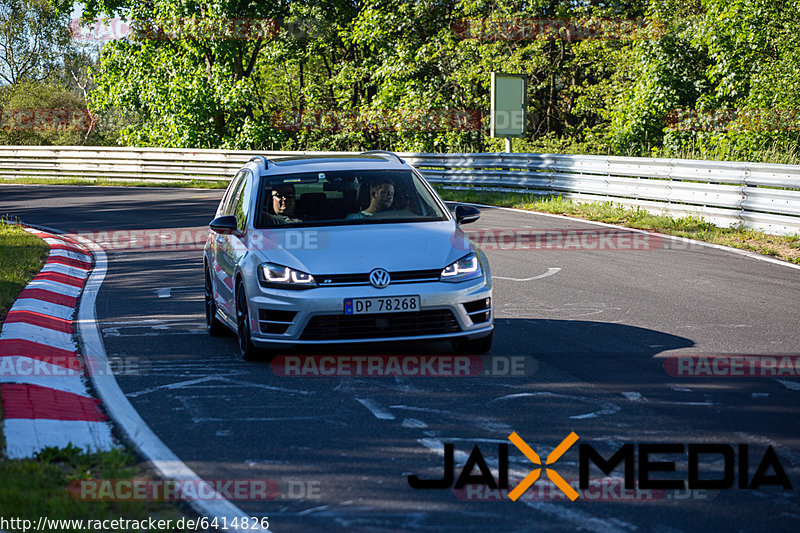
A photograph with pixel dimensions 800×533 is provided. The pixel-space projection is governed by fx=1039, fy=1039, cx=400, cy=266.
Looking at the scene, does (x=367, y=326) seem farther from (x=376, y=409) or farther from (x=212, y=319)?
(x=212, y=319)

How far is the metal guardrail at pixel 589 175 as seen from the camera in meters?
14.6

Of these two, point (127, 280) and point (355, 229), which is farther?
point (127, 280)

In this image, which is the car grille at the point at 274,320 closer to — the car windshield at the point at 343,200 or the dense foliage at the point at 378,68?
the car windshield at the point at 343,200

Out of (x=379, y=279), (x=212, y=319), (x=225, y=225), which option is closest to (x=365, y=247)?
(x=379, y=279)

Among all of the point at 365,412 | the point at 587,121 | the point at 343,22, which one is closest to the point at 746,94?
the point at 587,121

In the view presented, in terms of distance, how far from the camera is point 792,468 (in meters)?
4.79

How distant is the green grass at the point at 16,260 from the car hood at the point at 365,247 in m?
3.27

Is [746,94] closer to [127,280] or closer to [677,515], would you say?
[127,280]

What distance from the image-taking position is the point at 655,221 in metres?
16.7

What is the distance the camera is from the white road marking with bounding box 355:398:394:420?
588 centimetres

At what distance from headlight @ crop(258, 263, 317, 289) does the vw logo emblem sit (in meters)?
0.40

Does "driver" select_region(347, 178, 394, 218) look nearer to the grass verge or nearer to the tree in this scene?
the grass verge

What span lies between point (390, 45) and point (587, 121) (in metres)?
7.97

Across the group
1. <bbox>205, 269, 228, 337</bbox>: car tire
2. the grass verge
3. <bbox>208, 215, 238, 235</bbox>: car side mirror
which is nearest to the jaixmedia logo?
<bbox>208, 215, 238, 235</bbox>: car side mirror
